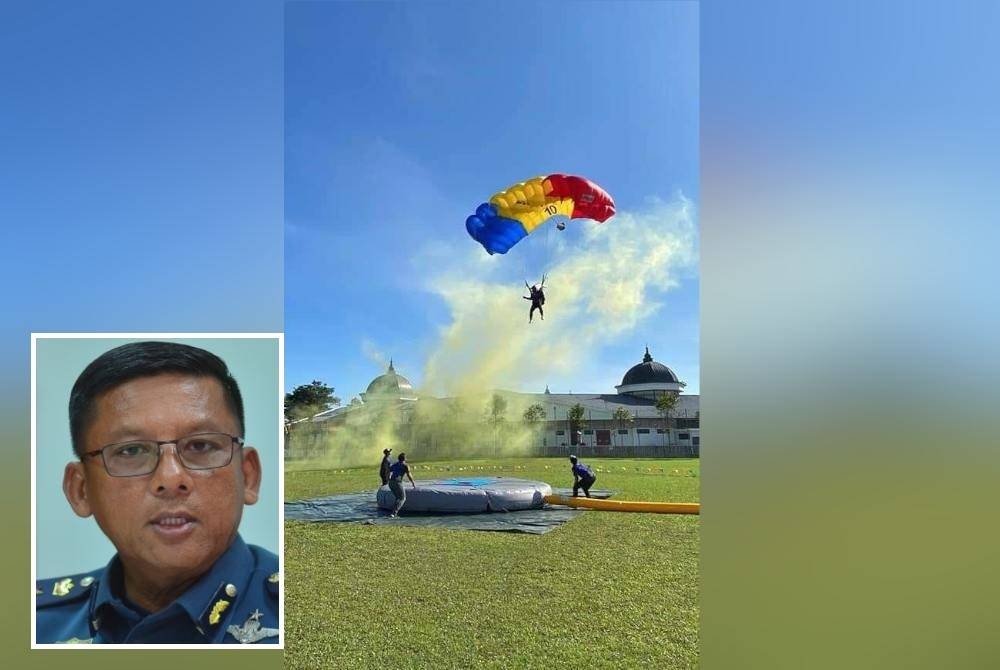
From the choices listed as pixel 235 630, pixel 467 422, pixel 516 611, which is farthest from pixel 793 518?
pixel 467 422

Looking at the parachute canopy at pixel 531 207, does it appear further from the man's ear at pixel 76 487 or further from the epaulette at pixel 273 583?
the man's ear at pixel 76 487

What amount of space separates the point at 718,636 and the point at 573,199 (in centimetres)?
470

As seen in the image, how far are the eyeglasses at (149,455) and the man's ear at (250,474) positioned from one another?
0.14 metres

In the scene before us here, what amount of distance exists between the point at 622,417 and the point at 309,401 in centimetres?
1020

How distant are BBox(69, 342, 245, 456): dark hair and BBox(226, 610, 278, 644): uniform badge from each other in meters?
1.01

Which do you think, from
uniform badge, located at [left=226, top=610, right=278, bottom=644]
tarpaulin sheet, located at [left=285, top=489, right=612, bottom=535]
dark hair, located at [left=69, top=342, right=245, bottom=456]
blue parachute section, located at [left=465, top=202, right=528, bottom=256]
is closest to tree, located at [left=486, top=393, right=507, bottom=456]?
tarpaulin sheet, located at [left=285, top=489, right=612, bottom=535]

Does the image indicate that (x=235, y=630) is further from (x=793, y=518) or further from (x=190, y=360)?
(x=793, y=518)

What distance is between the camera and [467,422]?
1414 centimetres

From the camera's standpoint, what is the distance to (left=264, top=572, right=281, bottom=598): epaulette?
3326 mm

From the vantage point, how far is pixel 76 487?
3.23 metres

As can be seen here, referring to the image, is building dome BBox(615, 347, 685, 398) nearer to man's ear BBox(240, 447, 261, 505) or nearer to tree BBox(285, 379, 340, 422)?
tree BBox(285, 379, 340, 422)

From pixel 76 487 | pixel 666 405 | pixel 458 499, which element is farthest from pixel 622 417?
pixel 76 487

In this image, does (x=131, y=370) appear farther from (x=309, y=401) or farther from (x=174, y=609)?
(x=309, y=401)

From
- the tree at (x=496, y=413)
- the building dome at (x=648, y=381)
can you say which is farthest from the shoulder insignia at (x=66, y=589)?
the building dome at (x=648, y=381)
